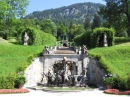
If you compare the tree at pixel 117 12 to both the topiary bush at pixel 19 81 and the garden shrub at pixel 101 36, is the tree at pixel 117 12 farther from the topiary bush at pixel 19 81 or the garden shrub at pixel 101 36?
the topiary bush at pixel 19 81

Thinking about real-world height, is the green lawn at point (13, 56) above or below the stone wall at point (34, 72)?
above

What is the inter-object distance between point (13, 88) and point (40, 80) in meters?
6.59

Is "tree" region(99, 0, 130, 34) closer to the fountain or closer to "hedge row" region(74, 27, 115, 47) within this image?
"hedge row" region(74, 27, 115, 47)

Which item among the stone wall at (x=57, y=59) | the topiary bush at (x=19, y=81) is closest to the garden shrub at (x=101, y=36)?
the stone wall at (x=57, y=59)

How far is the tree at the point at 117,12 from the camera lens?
5697cm

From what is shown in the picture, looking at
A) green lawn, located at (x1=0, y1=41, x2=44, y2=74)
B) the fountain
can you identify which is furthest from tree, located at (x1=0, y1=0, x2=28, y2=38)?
the fountain

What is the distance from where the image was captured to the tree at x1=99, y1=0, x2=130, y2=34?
56975mm

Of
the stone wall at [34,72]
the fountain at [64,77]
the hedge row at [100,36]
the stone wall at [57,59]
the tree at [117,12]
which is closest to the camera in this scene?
the fountain at [64,77]

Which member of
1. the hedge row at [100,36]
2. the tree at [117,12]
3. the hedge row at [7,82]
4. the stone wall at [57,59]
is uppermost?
the tree at [117,12]

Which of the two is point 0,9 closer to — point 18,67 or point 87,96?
point 18,67

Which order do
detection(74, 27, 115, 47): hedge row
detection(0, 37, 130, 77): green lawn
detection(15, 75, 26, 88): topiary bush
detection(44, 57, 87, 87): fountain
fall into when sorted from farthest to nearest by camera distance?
1. detection(74, 27, 115, 47): hedge row
2. detection(0, 37, 130, 77): green lawn
3. detection(44, 57, 87, 87): fountain
4. detection(15, 75, 26, 88): topiary bush

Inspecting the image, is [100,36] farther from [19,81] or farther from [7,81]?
[7,81]

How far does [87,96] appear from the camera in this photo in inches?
984

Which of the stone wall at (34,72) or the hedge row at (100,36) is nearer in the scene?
the stone wall at (34,72)
